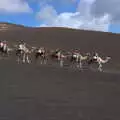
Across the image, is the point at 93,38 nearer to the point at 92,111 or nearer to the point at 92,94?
the point at 92,94

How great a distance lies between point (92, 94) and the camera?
65.4 feet

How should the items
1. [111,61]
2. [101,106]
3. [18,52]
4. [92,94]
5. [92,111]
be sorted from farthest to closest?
1. [111,61]
2. [18,52]
3. [92,94]
4. [101,106]
5. [92,111]

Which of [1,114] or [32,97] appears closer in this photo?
[1,114]

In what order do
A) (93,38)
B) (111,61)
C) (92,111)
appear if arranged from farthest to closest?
(93,38) → (111,61) → (92,111)

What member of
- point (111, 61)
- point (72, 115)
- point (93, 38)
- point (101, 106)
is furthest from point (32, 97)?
point (93, 38)

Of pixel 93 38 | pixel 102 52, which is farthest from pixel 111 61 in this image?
pixel 93 38

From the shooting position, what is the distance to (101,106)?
16.5m

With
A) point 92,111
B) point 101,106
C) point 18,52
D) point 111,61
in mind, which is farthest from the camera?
point 111,61

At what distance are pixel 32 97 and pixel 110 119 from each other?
400cm

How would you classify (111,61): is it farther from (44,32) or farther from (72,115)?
(72,115)

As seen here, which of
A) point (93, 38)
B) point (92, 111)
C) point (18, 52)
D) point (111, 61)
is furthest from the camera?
point (93, 38)

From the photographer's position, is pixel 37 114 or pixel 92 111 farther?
pixel 92 111

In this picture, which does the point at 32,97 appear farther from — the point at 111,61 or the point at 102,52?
the point at 102,52

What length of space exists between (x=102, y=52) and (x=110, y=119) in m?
51.0
